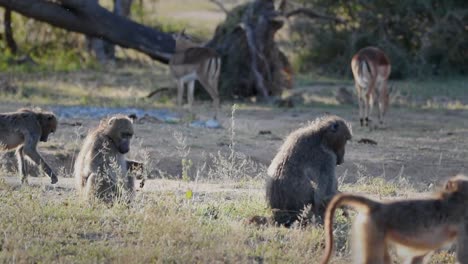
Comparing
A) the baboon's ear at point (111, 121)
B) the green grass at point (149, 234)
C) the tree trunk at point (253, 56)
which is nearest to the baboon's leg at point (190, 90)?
the tree trunk at point (253, 56)

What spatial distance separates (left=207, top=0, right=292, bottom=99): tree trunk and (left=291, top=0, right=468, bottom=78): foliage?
4.26 metres

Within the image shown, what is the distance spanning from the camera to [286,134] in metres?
15.8

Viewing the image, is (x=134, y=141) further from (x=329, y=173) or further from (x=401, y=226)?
(x=401, y=226)

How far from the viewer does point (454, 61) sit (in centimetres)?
2492

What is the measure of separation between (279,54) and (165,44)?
2550 mm

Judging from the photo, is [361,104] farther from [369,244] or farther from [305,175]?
[369,244]

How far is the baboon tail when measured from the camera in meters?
6.04

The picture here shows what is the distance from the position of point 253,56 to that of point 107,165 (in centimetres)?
1244

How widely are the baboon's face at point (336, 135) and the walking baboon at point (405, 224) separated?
5.54 ft

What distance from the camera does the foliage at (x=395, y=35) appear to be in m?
24.5

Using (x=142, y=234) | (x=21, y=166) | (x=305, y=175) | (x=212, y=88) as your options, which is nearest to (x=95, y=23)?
(x=212, y=88)

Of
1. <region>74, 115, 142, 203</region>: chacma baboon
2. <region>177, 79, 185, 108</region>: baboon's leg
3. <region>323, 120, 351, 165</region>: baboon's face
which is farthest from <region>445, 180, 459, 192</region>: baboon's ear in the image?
<region>177, 79, 185, 108</region>: baboon's leg

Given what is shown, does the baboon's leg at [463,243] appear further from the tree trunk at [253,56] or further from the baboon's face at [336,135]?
the tree trunk at [253,56]

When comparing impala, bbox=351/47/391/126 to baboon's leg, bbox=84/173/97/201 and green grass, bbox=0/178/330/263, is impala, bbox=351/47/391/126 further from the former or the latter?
baboon's leg, bbox=84/173/97/201
